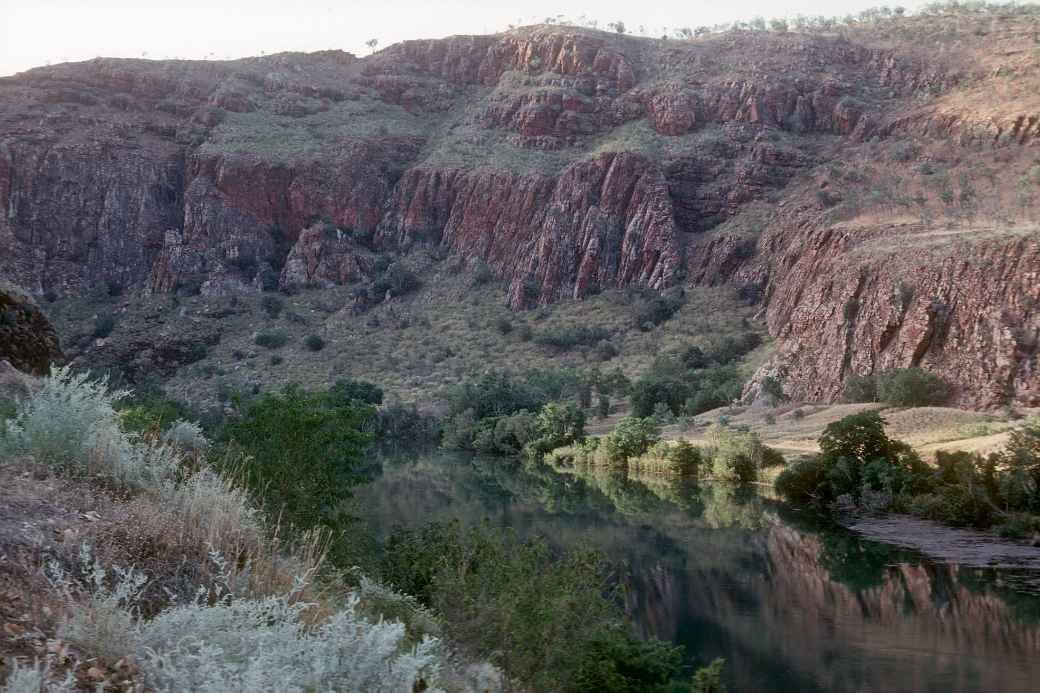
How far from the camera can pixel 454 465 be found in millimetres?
54344

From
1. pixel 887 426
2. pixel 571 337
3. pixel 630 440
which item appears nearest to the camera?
pixel 887 426

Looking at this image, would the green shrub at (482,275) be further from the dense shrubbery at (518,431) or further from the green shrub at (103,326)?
the green shrub at (103,326)

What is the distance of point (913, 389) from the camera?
5053cm

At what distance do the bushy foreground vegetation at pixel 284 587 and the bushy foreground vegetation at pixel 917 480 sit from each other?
2137 cm

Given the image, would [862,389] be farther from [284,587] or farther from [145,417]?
[284,587]

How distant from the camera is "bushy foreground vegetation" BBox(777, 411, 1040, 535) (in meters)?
32.7

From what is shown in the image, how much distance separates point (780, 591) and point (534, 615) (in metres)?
15.7

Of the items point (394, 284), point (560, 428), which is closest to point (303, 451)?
point (560, 428)

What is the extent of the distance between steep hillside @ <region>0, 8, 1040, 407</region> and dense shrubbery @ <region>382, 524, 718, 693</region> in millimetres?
55732

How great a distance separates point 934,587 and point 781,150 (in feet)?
225

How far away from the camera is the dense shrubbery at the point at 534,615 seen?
391 inches

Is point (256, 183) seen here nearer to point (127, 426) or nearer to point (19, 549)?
point (127, 426)

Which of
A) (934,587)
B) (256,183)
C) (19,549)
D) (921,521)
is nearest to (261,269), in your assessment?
(256,183)

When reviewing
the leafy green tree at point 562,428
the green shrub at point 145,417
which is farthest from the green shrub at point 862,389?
the green shrub at point 145,417
